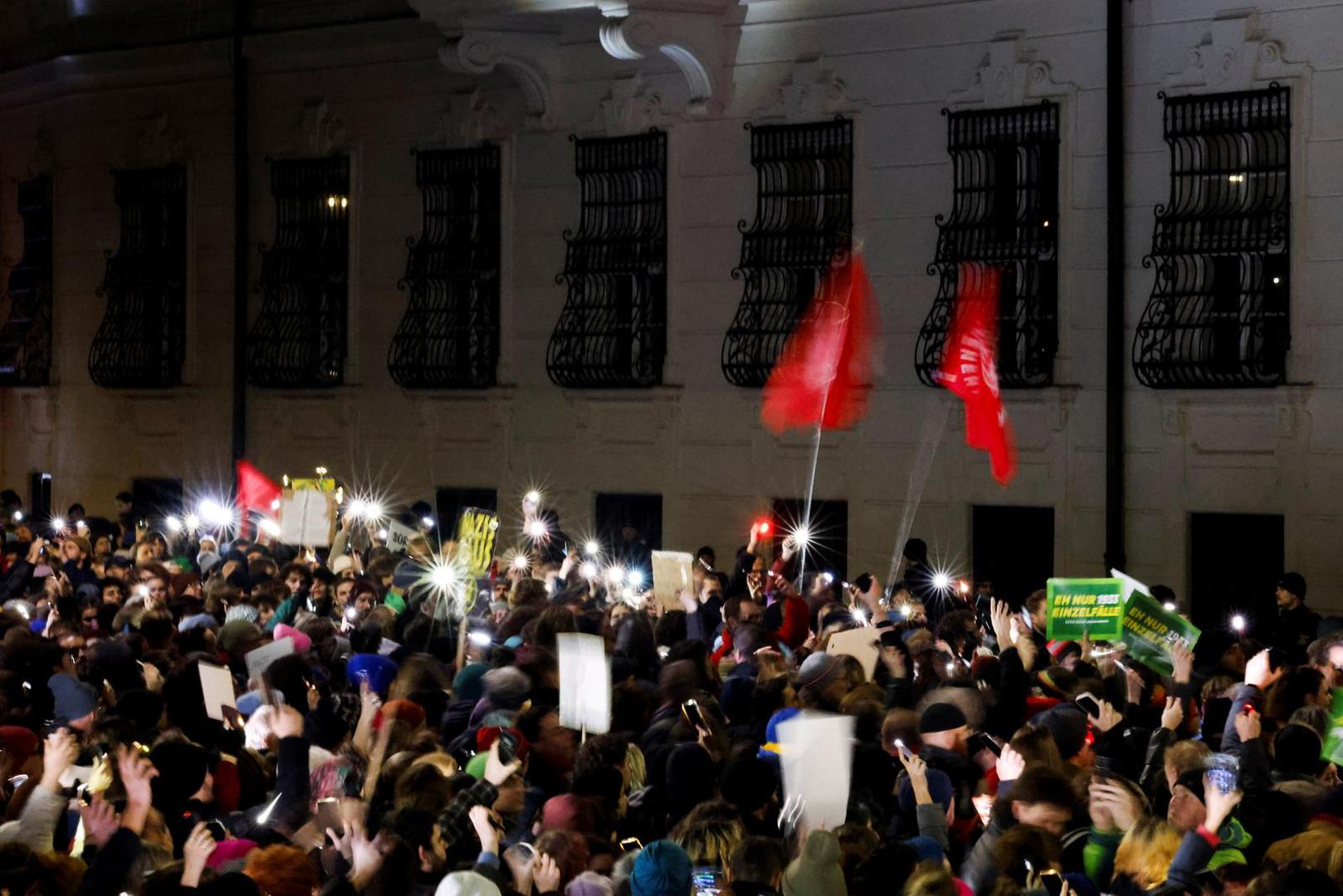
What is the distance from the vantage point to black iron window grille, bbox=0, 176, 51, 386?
25.2m

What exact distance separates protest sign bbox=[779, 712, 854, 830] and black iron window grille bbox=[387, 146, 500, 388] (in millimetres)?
13694

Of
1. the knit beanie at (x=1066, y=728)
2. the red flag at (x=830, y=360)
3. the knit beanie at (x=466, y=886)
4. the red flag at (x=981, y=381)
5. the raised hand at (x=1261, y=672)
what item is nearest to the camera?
the knit beanie at (x=466, y=886)

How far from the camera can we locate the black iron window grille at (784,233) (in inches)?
713

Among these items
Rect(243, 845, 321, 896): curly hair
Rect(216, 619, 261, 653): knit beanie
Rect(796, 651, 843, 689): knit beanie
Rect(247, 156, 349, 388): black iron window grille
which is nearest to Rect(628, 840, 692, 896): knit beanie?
Rect(243, 845, 321, 896): curly hair

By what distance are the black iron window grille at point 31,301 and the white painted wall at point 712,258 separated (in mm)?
348

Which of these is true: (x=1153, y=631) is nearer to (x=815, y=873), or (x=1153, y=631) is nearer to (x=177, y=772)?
(x=815, y=873)

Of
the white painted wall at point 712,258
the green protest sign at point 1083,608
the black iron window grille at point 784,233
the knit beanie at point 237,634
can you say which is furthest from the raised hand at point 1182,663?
the black iron window grille at point 784,233

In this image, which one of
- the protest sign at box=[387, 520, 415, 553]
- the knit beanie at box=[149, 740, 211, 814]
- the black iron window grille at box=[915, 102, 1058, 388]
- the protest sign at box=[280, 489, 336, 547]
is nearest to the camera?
the knit beanie at box=[149, 740, 211, 814]

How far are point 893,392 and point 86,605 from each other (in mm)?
7578

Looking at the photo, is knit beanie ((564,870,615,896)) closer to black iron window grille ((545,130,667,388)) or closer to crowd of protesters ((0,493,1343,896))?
crowd of protesters ((0,493,1343,896))

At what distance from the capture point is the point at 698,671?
31.8 ft

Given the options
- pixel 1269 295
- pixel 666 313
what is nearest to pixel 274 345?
pixel 666 313

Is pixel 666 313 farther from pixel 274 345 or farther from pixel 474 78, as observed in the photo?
pixel 274 345

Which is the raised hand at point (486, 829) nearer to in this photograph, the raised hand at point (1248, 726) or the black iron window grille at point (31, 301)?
the raised hand at point (1248, 726)
